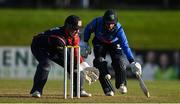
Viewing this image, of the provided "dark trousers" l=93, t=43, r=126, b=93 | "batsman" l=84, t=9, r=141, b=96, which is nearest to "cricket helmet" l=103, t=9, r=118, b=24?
"batsman" l=84, t=9, r=141, b=96

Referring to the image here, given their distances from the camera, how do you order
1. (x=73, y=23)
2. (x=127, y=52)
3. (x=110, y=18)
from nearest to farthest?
(x=73, y=23), (x=110, y=18), (x=127, y=52)

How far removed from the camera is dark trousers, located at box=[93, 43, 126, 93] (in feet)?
50.2

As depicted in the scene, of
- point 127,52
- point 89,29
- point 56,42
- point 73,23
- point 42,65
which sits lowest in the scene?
point 42,65

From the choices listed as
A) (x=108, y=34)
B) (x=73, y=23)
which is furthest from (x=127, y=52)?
(x=73, y=23)

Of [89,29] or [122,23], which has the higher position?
[89,29]

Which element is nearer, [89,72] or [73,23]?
[73,23]

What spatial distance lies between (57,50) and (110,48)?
1.45 m

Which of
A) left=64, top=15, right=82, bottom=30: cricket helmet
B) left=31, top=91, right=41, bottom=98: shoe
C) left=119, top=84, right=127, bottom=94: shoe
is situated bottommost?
left=119, top=84, right=127, bottom=94: shoe

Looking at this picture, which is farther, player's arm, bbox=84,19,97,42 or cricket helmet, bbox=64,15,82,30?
player's arm, bbox=84,19,97,42

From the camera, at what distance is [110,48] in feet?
50.9

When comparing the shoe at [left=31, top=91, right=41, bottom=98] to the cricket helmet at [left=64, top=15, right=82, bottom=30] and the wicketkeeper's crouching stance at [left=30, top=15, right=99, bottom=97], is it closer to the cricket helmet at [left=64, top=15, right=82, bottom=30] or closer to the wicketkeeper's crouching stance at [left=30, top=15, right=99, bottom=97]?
the wicketkeeper's crouching stance at [left=30, top=15, right=99, bottom=97]

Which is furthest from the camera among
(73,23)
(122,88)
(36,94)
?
(122,88)

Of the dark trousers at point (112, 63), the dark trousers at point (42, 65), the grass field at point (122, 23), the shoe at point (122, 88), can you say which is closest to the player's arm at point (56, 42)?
the dark trousers at point (42, 65)

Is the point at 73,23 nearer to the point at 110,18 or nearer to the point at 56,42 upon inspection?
the point at 56,42
